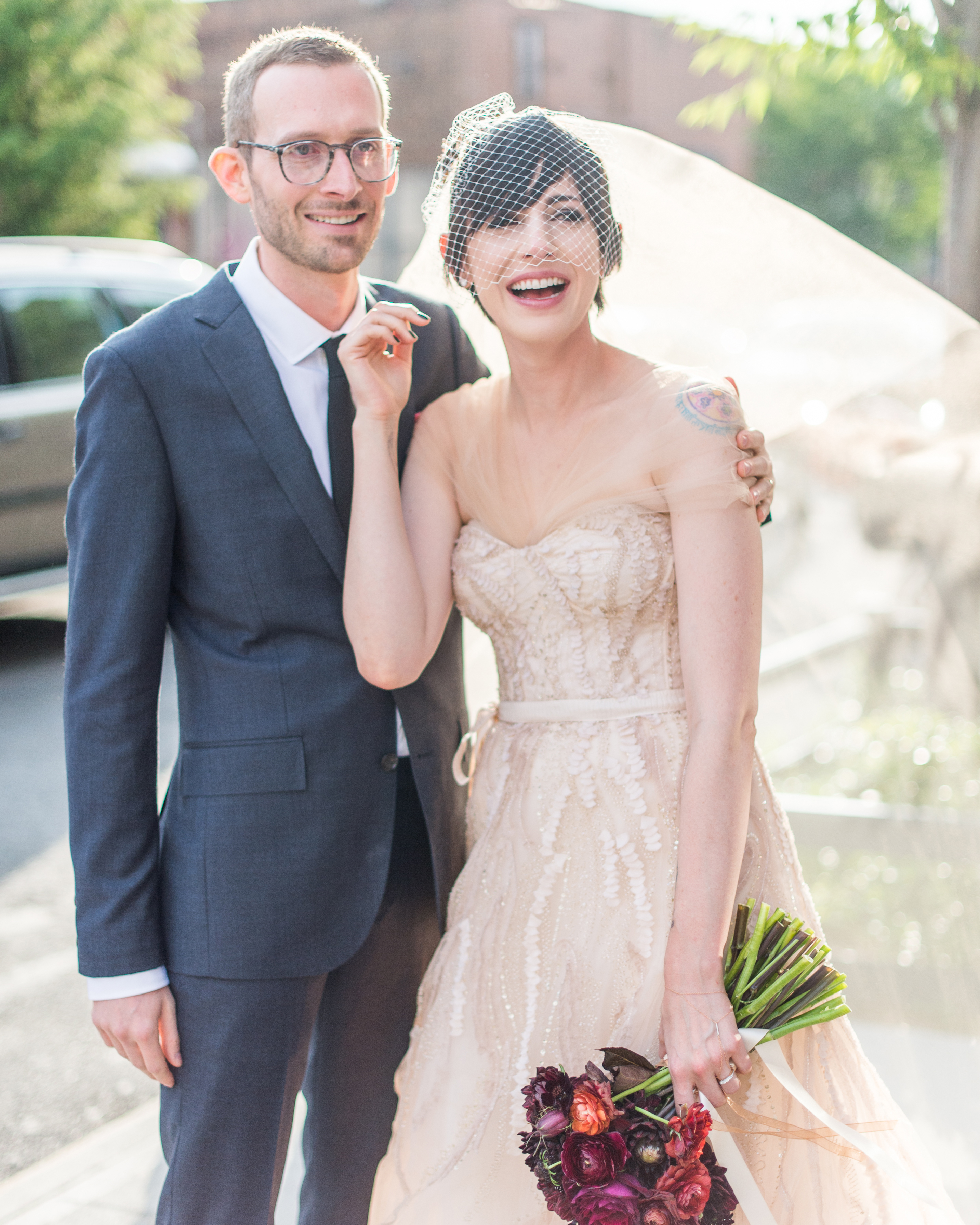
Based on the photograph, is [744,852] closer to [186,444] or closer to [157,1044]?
[157,1044]

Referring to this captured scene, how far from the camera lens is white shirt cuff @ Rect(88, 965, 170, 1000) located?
73.0 inches

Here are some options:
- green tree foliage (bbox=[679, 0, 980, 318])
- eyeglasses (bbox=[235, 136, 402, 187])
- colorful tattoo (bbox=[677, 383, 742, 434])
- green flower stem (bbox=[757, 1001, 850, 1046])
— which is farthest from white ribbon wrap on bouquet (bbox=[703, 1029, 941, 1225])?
green tree foliage (bbox=[679, 0, 980, 318])

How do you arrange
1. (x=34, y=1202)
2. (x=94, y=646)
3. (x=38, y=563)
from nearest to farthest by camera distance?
(x=94, y=646) → (x=34, y=1202) → (x=38, y=563)

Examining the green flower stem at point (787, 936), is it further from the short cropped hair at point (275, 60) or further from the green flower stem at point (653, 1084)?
the short cropped hair at point (275, 60)

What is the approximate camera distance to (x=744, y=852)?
1.95m

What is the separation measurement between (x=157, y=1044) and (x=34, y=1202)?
4.45 feet

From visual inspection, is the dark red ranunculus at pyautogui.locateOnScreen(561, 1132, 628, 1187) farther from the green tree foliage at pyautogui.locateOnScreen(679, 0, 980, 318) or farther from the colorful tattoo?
the green tree foliage at pyautogui.locateOnScreen(679, 0, 980, 318)

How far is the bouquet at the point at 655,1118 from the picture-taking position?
1.51 metres

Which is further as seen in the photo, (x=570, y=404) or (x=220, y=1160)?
(x=570, y=404)

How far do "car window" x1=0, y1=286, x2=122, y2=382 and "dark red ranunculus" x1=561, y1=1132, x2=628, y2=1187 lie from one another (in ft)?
18.9

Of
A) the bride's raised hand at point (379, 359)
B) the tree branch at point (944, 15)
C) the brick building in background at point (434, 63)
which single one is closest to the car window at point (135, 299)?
the tree branch at point (944, 15)

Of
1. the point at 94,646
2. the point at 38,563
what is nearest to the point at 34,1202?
the point at 94,646

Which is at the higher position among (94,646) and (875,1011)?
(94,646)

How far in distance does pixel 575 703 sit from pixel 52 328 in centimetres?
570
